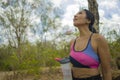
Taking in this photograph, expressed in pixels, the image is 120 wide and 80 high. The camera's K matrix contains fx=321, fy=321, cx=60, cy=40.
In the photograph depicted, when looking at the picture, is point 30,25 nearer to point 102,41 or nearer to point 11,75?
point 11,75

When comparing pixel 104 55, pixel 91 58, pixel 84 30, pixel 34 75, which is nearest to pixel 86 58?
pixel 91 58

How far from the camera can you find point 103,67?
8.97ft

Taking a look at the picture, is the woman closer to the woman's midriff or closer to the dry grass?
the woman's midriff

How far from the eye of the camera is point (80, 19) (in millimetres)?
2840

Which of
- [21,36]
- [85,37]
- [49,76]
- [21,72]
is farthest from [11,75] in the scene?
[85,37]

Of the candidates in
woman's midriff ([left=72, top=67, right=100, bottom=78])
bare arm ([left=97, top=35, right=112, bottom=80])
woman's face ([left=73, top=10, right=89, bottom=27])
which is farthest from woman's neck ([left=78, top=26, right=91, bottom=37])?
woman's midriff ([left=72, top=67, right=100, bottom=78])

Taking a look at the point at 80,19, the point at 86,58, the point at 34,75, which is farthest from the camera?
the point at 34,75

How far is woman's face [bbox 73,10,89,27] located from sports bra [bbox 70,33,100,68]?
7.9 inches

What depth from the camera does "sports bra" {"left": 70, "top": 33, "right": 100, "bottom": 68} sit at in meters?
2.68

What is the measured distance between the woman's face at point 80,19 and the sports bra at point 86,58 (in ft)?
0.66

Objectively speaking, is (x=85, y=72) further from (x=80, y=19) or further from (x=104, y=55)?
(x=80, y=19)

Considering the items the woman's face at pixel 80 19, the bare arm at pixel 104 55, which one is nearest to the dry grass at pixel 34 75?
the woman's face at pixel 80 19

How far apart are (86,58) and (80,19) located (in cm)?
38

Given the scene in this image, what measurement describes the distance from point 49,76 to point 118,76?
7.50 meters
